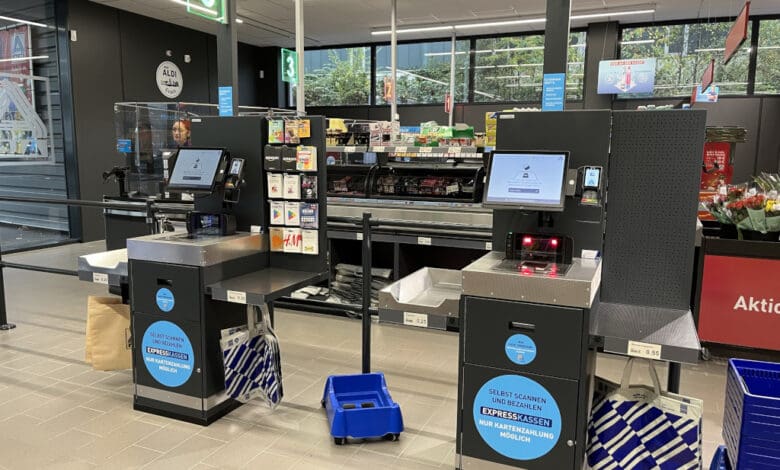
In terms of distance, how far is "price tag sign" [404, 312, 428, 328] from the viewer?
2.66m

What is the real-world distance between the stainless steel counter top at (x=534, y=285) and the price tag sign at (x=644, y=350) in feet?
0.73

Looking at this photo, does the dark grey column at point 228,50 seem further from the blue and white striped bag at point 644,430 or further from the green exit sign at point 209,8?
the blue and white striped bag at point 644,430

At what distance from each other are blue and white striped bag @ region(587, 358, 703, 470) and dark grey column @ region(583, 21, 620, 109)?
9451 millimetres

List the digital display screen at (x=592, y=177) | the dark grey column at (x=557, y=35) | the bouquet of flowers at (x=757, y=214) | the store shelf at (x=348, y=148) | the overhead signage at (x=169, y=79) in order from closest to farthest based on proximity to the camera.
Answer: the digital display screen at (x=592, y=177) < the dark grey column at (x=557, y=35) < the bouquet of flowers at (x=757, y=214) < the store shelf at (x=348, y=148) < the overhead signage at (x=169, y=79)

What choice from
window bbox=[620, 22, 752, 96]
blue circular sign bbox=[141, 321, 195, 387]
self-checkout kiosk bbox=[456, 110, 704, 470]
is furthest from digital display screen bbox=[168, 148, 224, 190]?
window bbox=[620, 22, 752, 96]

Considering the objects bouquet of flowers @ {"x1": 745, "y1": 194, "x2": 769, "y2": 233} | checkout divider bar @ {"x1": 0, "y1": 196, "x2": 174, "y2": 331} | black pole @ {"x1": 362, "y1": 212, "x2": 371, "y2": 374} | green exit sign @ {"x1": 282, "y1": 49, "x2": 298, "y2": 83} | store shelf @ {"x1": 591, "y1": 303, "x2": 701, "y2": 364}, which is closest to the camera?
store shelf @ {"x1": 591, "y1": 303, "x2": 701, "y2": 364}

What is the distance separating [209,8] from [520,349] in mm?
3001

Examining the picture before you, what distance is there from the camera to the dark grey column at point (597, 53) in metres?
10.7

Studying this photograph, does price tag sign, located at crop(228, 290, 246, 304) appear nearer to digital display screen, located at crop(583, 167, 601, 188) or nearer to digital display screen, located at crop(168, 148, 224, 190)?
digital display screen, located at crop(168, 148, 224, 190)

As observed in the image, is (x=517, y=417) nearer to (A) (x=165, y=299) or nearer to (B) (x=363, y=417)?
(B) (x=363, y=417)

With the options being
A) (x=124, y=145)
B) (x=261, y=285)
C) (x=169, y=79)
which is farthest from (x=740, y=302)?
(x=169, y=79)

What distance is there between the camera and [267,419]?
3.28 m

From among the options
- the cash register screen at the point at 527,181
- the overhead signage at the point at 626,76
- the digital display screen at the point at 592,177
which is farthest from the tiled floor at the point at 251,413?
the overhead signage at the point at 626,76

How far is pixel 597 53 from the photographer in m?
10.8
